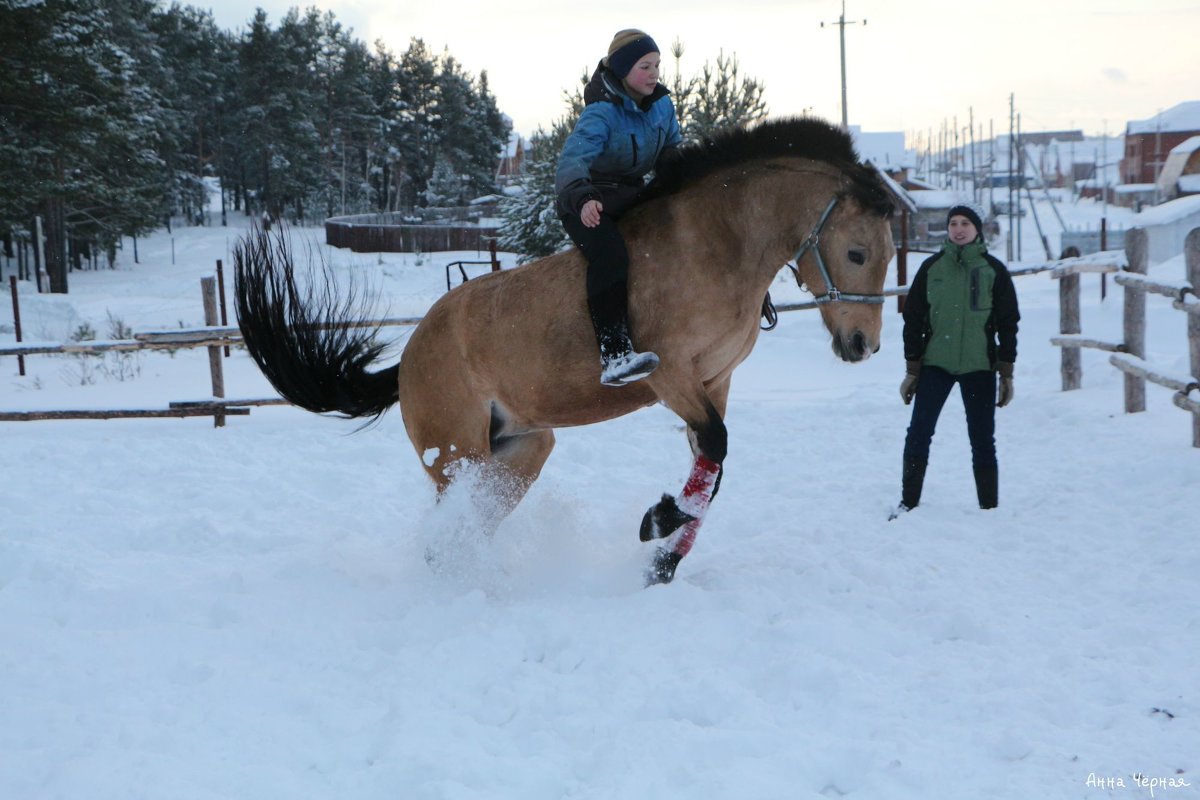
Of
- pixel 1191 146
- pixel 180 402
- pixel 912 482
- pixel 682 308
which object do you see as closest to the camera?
pixel 682 308

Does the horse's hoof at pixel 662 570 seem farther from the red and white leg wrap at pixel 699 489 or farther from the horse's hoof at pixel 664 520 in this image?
the red and white leg wrap at pixel 699 489

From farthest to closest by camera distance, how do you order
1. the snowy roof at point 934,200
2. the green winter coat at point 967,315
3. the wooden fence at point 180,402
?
the snowy roof at point 934,200, the wooden fence at point 180,402, the green winter coat at point 967,315

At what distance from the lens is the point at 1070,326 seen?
9.14 m

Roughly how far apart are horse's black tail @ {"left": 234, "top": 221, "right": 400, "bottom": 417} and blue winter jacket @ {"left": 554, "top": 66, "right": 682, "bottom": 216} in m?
1.51

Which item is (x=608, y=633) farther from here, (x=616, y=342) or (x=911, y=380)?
(x=911, y=380)

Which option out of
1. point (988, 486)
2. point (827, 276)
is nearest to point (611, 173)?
point (827, 276)

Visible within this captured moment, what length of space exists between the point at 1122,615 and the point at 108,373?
12631 millimetres

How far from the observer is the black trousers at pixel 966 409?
5.48 meters

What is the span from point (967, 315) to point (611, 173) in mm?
2437

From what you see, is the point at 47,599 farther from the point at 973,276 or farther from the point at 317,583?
the point at 973,276

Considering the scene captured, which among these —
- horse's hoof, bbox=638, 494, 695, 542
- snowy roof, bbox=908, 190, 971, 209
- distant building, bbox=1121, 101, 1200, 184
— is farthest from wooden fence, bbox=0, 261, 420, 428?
distant building, bbox=1121, 101, 1200, 184

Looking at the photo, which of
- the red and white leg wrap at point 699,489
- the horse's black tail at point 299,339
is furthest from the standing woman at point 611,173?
the horse's black tail at point 299,339

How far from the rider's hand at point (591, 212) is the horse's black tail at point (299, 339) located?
5.06 ft

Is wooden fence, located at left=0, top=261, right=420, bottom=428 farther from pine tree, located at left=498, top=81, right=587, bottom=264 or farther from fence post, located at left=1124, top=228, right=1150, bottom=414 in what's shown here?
pine tree, located at left=498, top=81, right=587, bottom=264
